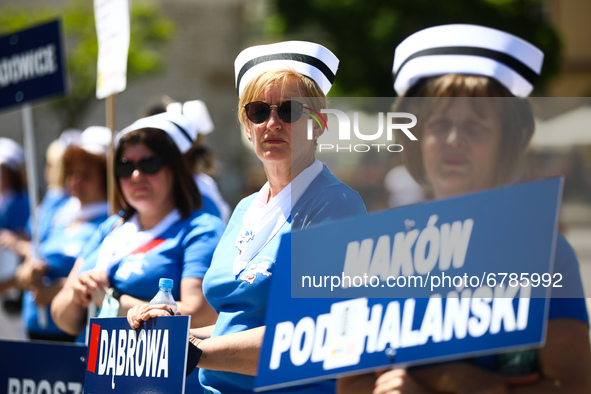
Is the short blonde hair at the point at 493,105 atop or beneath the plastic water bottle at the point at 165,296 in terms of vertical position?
atop

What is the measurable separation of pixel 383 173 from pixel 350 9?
17400mm

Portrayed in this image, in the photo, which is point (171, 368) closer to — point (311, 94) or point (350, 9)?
point (311, 94)

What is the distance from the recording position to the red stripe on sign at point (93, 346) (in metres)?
2.69

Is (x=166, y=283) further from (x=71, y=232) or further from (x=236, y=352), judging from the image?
(x=71, y=232)

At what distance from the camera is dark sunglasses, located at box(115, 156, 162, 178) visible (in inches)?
122

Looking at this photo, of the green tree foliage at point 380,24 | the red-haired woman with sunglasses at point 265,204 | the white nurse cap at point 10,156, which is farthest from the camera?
the green tree foliage at point 380,24

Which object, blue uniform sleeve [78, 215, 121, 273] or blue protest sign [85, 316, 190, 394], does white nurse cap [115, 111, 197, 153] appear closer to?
blue uniform sleeve [78, 215, 121, 273]

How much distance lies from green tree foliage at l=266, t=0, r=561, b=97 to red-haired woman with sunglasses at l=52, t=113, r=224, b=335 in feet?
49.1

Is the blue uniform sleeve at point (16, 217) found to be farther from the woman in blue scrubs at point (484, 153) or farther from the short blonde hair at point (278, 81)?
the woman in blue scrubs at point (484, 153)

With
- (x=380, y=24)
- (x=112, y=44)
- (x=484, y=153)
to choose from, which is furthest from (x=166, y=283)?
(x=380, y=24)

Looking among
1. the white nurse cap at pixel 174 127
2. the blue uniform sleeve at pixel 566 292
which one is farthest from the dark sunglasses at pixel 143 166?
the blue uniform sleeve at pixel 566 292

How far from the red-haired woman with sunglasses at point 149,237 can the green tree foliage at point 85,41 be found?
18.1 m

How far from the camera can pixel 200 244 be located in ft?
9.64

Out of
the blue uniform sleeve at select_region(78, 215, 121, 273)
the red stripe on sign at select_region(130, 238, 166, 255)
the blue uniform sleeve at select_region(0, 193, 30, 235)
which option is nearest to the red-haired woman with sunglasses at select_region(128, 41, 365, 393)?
the red stripe on sign at select_region(130, 238, 166, 255)
